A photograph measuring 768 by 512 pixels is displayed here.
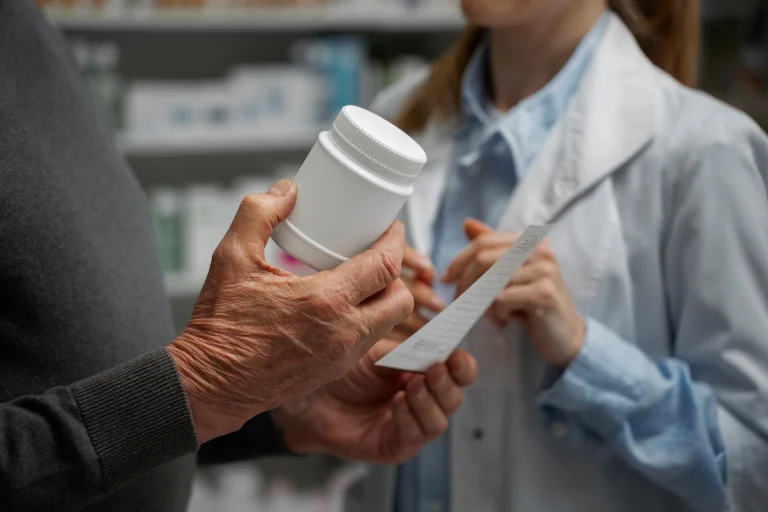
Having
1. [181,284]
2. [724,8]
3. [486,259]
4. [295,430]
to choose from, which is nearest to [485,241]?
[486,259]

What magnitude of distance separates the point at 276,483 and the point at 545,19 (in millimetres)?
2062

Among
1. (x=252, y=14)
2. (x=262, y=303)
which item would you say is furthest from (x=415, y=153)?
(x=252, y=14)

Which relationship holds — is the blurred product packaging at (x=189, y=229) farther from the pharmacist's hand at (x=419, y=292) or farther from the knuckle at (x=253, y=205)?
the knuckle at (x=253, y=205)

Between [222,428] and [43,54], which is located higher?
[43,54]

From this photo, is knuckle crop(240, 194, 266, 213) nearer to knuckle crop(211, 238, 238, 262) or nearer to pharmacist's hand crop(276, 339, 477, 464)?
knuckle crop(211, 238, 238, 262)

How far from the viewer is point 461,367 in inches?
34.4

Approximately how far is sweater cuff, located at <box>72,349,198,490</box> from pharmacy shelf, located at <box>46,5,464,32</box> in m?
1.91

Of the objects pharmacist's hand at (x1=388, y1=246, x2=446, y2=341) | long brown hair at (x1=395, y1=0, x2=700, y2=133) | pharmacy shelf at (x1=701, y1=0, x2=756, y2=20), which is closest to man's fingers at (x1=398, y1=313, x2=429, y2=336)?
pharmacist's hand at (x1=388, y1=246, x2=446, y2=341)

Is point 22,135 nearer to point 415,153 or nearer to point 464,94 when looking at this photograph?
point 415,153

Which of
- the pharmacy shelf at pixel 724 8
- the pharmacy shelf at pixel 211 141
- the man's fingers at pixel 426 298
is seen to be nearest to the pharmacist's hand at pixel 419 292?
the man's fingers at pixel 426 298

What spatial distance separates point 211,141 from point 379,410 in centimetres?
161

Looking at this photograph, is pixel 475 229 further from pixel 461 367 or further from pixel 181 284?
pixel 181 284

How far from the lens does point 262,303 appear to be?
24.9 inches

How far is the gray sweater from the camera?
0.63m
